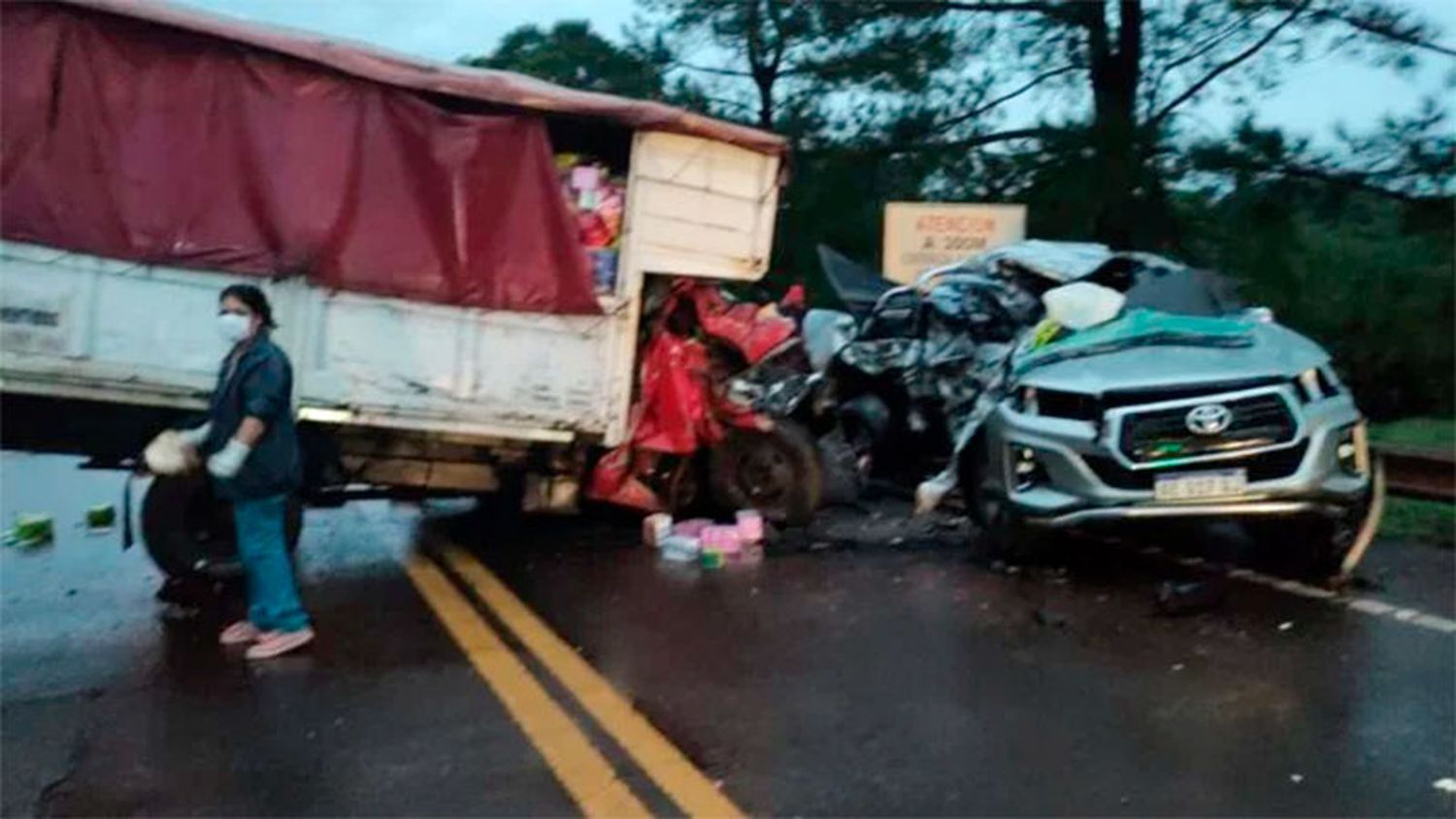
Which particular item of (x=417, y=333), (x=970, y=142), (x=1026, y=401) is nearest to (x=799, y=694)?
(x=1026, y=401)

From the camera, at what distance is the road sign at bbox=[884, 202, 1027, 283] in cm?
1362

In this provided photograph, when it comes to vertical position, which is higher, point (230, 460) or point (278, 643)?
point (230, 460)

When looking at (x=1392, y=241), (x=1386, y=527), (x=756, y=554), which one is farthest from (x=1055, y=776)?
(x=1392, y=241)

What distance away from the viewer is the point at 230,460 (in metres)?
6.55

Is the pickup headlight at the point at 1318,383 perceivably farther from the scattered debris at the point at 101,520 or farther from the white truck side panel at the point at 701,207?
the scattered debris at the point at 101,520

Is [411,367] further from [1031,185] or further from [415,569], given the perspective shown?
[1031,185]

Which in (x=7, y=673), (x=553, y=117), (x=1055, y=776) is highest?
(x=553, y=117)

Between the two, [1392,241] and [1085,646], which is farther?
[1392,241]

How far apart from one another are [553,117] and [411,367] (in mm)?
1692

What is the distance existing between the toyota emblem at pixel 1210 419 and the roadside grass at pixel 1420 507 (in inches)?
115

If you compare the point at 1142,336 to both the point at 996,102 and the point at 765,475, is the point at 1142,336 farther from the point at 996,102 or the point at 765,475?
the point at 996,102

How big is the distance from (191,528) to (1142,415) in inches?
→ 190

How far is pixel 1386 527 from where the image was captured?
32.9 feet

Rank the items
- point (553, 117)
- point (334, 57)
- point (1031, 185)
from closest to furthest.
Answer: point (334, 57), point (553, 117), point (1031, 185)
